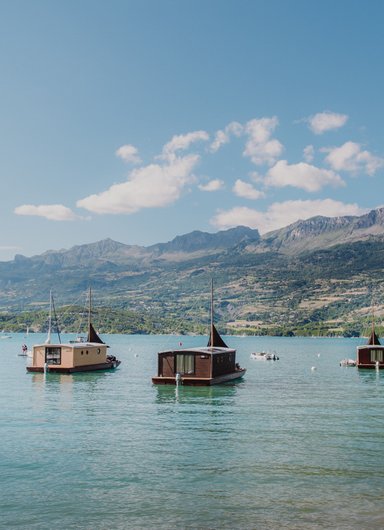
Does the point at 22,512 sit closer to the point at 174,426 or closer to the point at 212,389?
the point at 174,426

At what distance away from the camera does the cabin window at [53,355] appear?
10650 cm

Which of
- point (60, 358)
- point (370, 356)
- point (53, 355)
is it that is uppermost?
point (53, 355)

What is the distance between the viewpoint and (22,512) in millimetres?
27812

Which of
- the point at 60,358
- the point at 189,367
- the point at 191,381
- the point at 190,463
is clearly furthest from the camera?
the point at 60,358

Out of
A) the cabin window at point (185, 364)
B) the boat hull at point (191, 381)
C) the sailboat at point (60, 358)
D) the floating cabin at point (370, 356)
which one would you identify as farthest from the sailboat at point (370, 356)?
the sailboat at point (60, 358)

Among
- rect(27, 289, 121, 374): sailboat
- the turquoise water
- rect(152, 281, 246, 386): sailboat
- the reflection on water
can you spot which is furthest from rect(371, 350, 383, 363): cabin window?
rect(27, 289, 121, 374): sailboat

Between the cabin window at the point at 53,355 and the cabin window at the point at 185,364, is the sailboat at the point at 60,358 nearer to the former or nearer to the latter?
the cabin window at the point at 53,355

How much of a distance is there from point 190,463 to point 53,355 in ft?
245

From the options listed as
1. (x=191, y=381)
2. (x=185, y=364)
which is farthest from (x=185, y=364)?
(x=191, y=381)

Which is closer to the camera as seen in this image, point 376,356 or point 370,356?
point 376,356

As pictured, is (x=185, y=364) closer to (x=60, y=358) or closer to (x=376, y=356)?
(x=60, y=358)

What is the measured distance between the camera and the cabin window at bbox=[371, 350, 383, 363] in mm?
123088

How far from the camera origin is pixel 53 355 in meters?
107

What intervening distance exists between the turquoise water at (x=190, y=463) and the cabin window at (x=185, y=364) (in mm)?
11657
